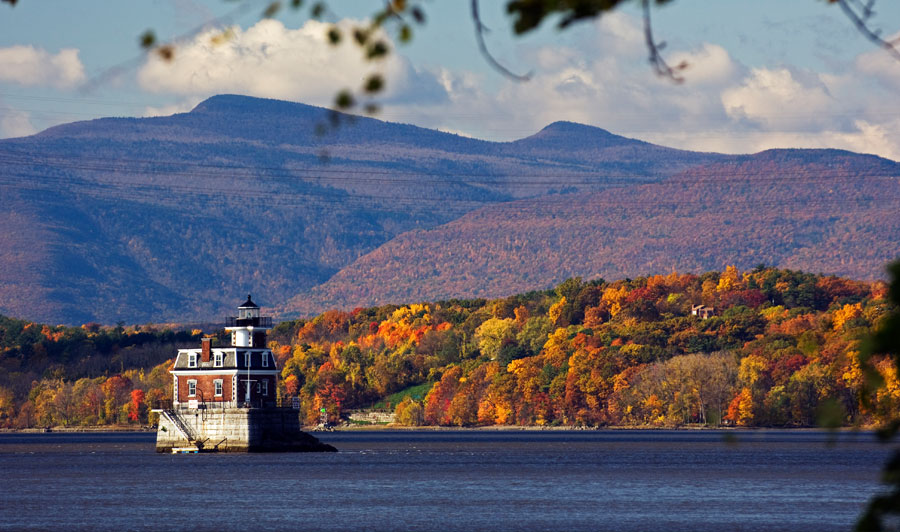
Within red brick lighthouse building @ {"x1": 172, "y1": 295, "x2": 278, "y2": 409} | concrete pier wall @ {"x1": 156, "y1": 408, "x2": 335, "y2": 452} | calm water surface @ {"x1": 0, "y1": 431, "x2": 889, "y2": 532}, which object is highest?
red brick lighthouse building @ {"x1": 172, "y1": 295, "x2": 278, "y2": 409}

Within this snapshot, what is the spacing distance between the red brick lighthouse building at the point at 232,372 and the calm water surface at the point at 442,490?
5971 millimetres

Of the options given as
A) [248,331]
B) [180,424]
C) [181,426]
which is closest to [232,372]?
[248,331]

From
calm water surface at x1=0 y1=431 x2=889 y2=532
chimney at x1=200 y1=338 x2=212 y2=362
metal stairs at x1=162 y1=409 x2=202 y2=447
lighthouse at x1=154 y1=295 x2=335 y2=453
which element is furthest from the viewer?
metal stairs at x1=162 y1=409 x2=202 y2=447

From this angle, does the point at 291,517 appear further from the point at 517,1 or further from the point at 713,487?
the point at 517,1

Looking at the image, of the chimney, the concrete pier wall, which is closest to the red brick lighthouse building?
the chimney

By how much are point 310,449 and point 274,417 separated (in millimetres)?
8956

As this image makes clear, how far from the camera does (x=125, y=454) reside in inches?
6658

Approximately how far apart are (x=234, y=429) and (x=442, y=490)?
123ft

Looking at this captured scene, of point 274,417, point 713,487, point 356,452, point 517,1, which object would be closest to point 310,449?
point 274,417

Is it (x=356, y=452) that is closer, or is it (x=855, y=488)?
(x=855, y=488)

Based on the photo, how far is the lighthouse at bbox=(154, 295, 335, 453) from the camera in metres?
138

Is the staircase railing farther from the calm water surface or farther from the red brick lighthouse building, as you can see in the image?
the calm water surface

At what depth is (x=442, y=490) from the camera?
4215 inches

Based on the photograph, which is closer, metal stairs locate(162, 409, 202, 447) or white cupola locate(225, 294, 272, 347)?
white cupola locate(225, 294, 272, 347)
